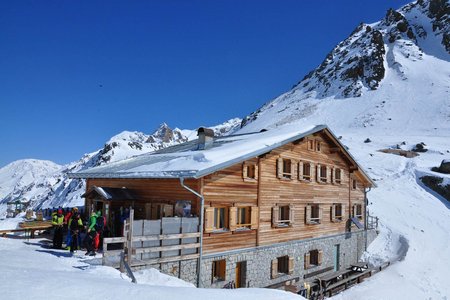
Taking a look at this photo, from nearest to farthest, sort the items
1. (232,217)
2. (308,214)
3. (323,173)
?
(232,217), (308,214), (323,173)

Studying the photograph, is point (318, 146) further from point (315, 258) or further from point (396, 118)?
point (396, 118)

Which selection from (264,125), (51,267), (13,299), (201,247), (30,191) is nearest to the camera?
(13,299)

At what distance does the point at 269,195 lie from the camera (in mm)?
18031

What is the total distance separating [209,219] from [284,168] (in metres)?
6.43

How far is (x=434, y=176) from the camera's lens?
3766cm

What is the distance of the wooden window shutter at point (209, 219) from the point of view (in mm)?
14664

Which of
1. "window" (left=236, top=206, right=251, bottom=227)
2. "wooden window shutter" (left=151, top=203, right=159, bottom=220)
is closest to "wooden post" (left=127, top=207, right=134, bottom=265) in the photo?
"wooden window shutter" (left=151, top=203, right=159, bottom=220)

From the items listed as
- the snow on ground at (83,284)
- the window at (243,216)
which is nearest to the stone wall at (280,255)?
the window at (243,216)

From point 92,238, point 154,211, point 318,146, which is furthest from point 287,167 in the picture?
point 92,238

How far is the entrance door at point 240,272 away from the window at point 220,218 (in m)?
1.96

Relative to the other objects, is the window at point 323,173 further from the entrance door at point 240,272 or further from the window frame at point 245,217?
the entrance door at point 240,272

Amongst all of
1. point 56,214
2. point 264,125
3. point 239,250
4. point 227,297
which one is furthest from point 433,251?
point 264,125

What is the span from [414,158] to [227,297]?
4520cm

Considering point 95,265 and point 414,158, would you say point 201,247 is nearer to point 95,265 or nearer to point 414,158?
point 95,265
